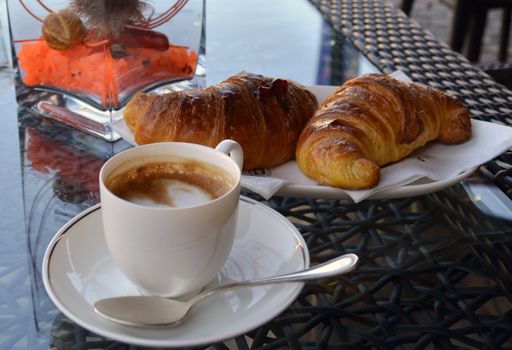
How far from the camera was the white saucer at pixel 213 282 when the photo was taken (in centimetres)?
55

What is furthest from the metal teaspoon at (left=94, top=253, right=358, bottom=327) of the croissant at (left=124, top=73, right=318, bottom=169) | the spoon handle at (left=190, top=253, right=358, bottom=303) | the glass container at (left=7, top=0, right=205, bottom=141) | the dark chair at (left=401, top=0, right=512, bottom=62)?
the dark chair at (left=401, top=0, right=512, bottom=62)

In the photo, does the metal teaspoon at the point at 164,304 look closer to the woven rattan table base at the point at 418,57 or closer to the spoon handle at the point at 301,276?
the spoon handle at the point at 301,276

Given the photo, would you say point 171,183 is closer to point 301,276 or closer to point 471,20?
point 301,276

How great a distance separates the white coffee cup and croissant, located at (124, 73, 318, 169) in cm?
25

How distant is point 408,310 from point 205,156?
25 centimetres

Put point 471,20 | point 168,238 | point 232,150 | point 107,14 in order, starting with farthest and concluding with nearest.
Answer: point 471,20 → point 107,14 → point 232,150 → point 168,238

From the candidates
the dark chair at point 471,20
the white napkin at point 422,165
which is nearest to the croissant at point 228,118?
the white napkin at point 422,165

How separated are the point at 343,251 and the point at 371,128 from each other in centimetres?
21

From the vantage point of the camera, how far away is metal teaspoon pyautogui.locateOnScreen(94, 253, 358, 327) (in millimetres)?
559

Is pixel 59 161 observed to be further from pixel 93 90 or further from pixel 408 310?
pixel 408 310

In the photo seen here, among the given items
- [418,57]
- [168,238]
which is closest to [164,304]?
[168,238]

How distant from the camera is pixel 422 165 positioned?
34.5 inches

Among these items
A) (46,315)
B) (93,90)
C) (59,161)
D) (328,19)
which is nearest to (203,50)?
(93,90)

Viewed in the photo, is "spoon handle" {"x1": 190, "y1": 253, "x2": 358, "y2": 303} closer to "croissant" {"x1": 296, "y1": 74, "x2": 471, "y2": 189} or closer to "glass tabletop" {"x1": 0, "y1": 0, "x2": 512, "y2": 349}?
"glass tabletop" {"x1": 0, "y1": 0, "x2": 512, "y2": 349}
